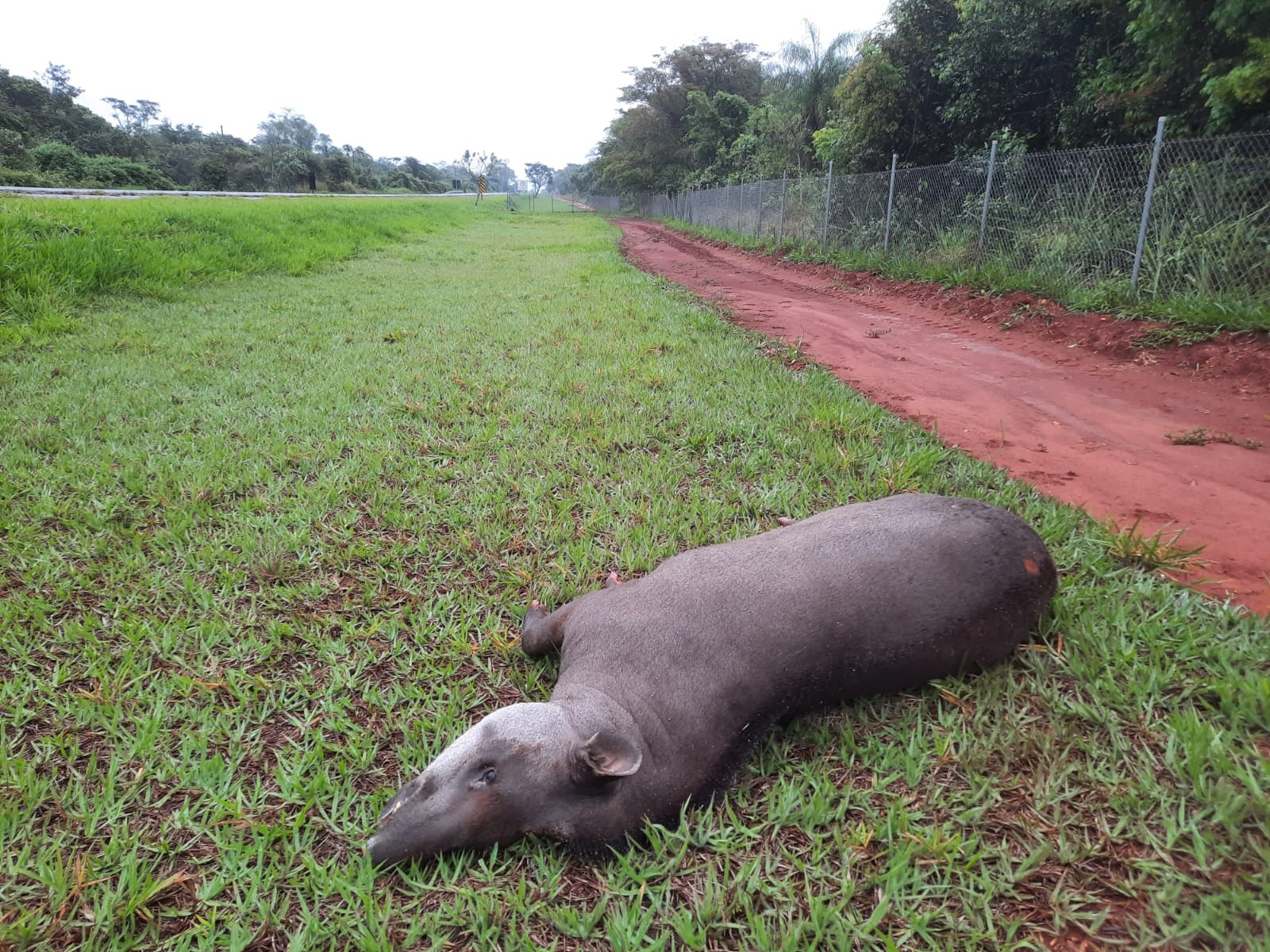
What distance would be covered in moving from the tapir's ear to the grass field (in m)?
0.28

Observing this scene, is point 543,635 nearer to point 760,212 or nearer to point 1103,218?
point 1103,218

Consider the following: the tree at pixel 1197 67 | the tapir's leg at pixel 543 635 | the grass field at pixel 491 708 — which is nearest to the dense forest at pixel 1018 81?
the tree at pixel 1197 67

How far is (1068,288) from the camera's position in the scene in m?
8.20

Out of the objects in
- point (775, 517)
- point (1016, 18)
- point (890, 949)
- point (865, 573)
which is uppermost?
point (1016, 18)

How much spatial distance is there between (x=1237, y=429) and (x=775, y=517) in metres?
3.45

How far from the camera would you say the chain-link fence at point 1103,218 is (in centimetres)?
691

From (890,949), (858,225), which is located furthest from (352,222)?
(890,949)

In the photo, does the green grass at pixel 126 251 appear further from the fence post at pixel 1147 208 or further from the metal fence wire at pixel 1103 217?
the fence post at pixel 1147 208

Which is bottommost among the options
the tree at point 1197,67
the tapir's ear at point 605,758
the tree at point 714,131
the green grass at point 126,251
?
the tapir's ear at point 605,758

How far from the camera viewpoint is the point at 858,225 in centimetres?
1412

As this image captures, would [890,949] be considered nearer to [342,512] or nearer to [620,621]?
[620,621]

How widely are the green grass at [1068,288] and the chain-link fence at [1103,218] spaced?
1.5 inches

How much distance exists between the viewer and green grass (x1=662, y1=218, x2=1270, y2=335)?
20.7 ft

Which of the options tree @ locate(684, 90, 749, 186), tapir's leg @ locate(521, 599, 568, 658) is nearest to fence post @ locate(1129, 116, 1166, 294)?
tapir's leg @ locate(521, 599, 568, 658)
